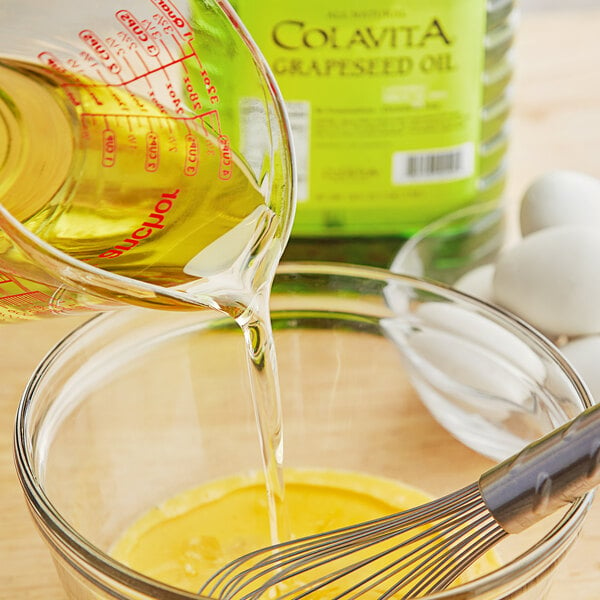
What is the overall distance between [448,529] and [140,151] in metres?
0.23

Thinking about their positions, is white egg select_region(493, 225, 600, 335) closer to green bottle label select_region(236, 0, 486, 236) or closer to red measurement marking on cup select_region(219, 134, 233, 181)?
green bottle label select_region(236, 0, 486, 236)

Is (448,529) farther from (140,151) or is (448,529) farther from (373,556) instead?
(140,151)

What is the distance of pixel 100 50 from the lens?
1.71 feet

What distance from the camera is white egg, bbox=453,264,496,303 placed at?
0.82 meters

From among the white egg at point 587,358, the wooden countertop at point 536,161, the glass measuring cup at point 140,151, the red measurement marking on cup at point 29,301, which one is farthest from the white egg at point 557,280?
the red measurement marking on cup at point 29,301

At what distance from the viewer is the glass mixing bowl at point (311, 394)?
2.13ft

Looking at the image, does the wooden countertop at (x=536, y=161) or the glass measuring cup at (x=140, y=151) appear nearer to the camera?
the glass measuring cup at (x=140, y=151)

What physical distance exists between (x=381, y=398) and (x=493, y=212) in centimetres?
26

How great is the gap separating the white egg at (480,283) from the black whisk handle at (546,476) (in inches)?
13.3

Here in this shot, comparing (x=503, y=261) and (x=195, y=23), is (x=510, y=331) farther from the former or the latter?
(x=195, y=23)

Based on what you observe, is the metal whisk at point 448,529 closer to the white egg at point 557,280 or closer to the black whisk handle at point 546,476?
the black whisk handle at point 546,476

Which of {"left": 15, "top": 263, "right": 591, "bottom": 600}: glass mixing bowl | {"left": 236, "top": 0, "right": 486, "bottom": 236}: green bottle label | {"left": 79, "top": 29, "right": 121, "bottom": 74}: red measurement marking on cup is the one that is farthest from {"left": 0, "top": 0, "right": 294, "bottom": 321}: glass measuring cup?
{"left": 236, "top": 0, "right": 486, "bottom": 236}: green bottle label

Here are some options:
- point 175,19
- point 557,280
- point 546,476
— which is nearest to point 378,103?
point 557,280

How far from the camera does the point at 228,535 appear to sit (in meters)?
0.64
